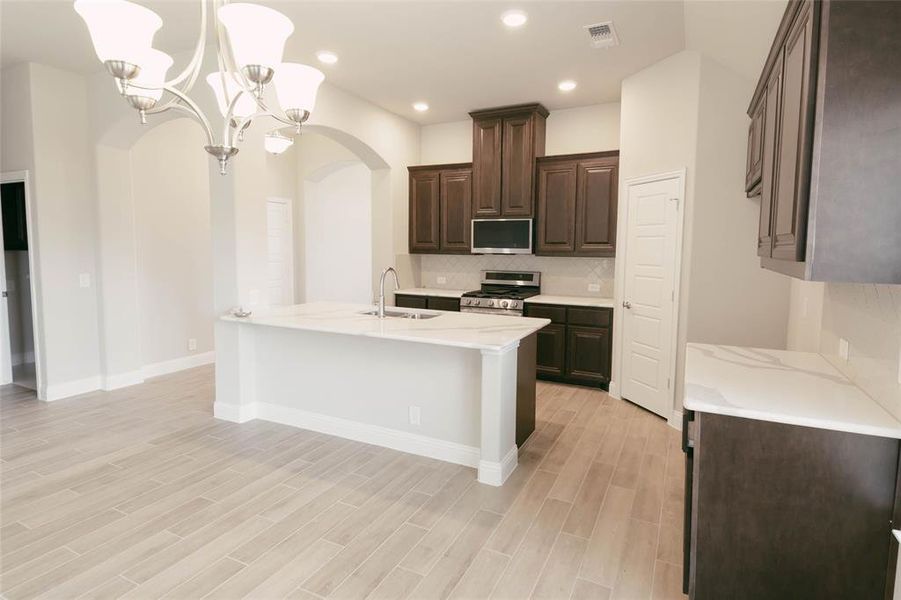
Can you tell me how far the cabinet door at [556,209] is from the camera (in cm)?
533

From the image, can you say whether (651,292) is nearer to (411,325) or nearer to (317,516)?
(411,325)

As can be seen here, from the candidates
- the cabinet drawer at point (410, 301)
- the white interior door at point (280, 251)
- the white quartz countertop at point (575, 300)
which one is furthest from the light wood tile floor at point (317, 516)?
the white interior door at point (280, 251)

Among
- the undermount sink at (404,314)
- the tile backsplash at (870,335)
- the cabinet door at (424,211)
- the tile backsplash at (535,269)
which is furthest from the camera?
the cabinet door at (424,211)

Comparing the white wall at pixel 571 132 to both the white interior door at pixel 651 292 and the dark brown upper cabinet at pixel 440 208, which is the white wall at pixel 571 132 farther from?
the white interior door at pixel 651 292

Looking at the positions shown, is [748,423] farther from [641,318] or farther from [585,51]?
[585,51]

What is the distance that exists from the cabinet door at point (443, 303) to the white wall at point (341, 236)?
2047mm

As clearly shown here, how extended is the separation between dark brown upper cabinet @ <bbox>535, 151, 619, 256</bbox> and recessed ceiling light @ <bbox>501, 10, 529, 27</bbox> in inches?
77.9

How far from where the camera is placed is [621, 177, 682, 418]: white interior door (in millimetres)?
4055

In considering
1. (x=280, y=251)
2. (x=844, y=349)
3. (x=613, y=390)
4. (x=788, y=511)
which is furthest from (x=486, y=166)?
(x=788, y=511)

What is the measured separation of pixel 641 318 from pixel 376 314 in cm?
236

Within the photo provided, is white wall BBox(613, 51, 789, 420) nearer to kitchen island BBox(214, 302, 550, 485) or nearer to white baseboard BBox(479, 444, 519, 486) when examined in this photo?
kitchen island BBox(214, 302, 550, 485)

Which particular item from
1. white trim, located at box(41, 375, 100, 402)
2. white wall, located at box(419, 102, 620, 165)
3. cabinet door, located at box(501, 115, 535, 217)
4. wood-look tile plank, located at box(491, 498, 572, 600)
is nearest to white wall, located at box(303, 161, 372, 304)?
white wall, located at box(419, 102, 620, 165)

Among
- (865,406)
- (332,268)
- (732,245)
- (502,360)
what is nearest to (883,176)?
(865,406)

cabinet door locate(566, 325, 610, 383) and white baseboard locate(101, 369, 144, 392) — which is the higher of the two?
cabinet door locate(566, 325, 610, 383)
